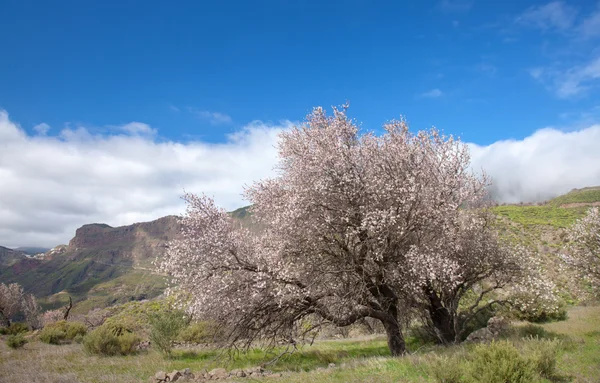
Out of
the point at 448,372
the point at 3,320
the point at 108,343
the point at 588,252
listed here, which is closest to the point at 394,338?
the point at 448,372

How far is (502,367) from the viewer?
8297 millimetres

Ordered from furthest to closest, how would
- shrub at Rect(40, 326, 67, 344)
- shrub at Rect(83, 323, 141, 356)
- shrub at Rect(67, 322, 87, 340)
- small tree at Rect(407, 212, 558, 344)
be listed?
shrub at Rect(67, 322, 87, 340), shrub at Rect(40, 326, 67, 344), shrub at Rect(83, 323, 141, 356), small tree at Rect(407, 212, 558, 344)

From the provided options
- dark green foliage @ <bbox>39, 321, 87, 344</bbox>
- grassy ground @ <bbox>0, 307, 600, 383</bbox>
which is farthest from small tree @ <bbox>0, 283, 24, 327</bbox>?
grassy ground @ <bbox>0, 307, 600, 383</bbox>

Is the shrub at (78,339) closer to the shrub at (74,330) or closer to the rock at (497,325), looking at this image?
the shrub at (74,330)

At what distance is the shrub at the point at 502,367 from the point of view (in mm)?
8219

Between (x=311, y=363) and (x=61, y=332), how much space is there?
25.5m

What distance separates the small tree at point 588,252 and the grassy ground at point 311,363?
2.96 m

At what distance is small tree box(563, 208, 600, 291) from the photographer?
21.4 metres

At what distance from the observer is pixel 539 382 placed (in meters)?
8.85

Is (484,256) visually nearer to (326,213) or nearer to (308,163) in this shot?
(326,213)

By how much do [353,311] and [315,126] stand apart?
31.3 ft

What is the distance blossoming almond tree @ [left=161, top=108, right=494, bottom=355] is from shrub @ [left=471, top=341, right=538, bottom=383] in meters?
3.89

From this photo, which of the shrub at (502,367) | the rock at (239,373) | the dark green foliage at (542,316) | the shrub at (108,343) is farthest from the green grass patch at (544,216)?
the shrub at (108,343)

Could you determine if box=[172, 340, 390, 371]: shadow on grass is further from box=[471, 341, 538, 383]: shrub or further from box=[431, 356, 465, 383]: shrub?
box=[471, 341, 538, 383]: shrub
